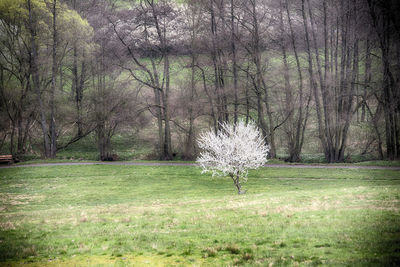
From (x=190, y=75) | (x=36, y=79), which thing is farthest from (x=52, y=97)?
(x=190, y=75)

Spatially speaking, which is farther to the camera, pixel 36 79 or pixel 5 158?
pixel 36 79

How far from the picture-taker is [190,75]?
110ft

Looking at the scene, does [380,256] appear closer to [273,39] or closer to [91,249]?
[91,249]

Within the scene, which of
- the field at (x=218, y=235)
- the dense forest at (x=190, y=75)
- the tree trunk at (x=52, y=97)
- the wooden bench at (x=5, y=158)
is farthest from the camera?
the tree trunk at (x=52, y=97)

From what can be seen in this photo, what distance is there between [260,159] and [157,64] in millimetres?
18707

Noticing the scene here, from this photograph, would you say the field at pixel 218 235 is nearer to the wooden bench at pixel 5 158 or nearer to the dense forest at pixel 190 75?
the wooden bench at pixel 5 158

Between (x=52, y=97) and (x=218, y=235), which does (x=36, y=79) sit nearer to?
(x=52, y=97)

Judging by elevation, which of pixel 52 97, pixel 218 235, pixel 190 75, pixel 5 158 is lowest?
pixel 218 235

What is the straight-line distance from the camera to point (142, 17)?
105ft

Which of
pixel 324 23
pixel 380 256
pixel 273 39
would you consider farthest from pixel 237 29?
pixel 380 256

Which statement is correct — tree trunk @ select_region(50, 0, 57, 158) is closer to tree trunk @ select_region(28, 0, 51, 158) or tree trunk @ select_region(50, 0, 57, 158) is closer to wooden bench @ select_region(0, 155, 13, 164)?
tree trunk @ select_region(28, 0, 51, 158)

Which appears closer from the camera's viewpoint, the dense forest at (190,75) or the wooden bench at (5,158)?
the wooden bench at (5,158)

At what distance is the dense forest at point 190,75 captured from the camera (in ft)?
89.1

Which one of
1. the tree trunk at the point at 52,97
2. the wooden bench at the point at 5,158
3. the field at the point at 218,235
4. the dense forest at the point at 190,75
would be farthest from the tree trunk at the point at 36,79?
the field at the point at 218,235
